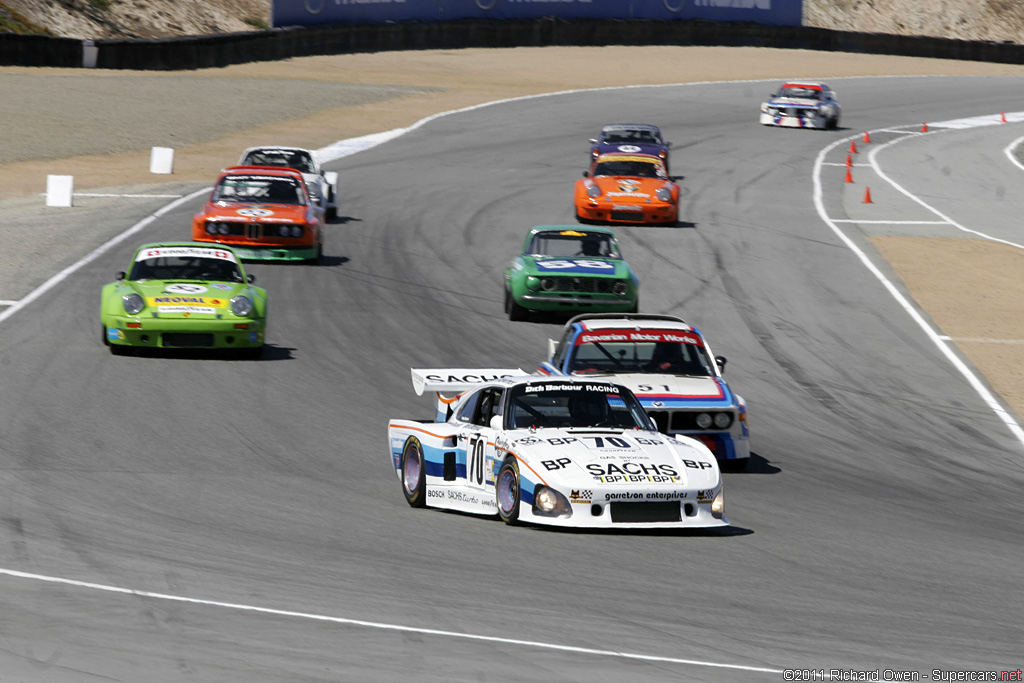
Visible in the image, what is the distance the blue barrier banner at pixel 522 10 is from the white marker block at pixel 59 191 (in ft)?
91.6

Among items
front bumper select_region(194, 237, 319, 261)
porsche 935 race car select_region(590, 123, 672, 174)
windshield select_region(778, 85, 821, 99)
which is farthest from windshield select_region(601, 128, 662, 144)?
windshield select_region(778, 85, 821, 99)

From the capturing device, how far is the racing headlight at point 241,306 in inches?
675

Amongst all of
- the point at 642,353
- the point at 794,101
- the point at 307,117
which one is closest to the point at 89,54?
the point at 307,117

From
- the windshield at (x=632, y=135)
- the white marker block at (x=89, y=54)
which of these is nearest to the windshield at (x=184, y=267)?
the windshield at (x=632, y=135)

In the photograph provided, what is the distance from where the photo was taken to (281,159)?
93.1ft

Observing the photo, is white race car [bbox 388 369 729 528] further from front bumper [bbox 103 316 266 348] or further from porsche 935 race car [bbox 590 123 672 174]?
porsche 935 race car [bbox 590 123 672 174]

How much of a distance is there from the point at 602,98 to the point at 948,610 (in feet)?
147

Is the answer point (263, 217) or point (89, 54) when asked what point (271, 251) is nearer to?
point (263, 217)

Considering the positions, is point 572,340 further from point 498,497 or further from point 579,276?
point 579,276

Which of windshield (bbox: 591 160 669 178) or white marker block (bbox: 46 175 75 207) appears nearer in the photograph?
white marker block (bbox: 46 175 75 207)

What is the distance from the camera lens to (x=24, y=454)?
11883mm

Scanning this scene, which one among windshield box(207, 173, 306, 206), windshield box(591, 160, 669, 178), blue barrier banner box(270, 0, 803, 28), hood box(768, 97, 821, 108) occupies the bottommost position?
windshield box(207, 173, 306, 206)

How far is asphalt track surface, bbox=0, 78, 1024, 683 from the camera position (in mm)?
7172

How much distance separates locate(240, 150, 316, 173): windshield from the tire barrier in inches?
814
